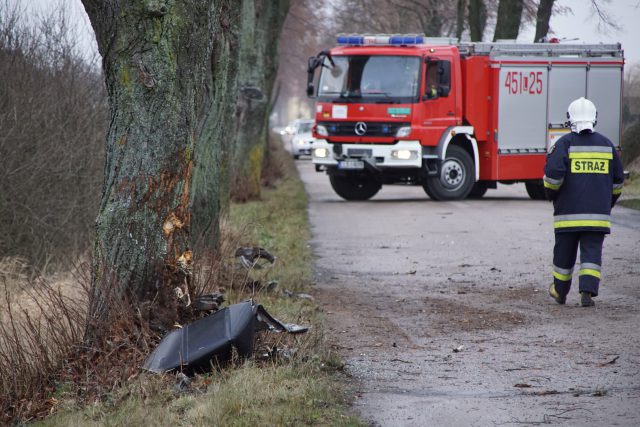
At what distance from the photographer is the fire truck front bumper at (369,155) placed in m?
21.1

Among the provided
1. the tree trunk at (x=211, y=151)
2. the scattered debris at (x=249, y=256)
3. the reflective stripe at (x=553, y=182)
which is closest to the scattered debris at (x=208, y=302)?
the tree trunk at (x=211, y=151)

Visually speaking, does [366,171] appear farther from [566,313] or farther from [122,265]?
[122,265]

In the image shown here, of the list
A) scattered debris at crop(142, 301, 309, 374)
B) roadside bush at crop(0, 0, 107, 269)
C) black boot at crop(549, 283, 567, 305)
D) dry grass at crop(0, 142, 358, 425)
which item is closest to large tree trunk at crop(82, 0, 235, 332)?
dry grass at crop(0, 142, 358, 425)

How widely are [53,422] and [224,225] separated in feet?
22.8

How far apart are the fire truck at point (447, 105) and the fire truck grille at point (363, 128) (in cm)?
2

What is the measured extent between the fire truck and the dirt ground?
4.80m

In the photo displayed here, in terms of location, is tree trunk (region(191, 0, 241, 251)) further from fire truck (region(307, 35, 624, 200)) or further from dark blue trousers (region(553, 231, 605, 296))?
fire truck (region(307, 35, 624, 200))

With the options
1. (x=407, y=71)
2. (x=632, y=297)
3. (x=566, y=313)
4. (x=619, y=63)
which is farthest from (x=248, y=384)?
(x=619, y=63)

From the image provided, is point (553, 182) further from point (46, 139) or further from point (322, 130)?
point (322, 130)

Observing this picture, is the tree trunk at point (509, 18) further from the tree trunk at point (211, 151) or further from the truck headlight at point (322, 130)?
the tree trunk at point (211, 151)

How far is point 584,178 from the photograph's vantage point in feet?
30.0

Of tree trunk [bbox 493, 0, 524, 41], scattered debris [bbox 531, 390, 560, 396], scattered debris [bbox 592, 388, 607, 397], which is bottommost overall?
scattered debris [bbox 531, 390, 560, 396]

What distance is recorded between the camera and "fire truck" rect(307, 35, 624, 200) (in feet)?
69.5

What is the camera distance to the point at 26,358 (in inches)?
284
